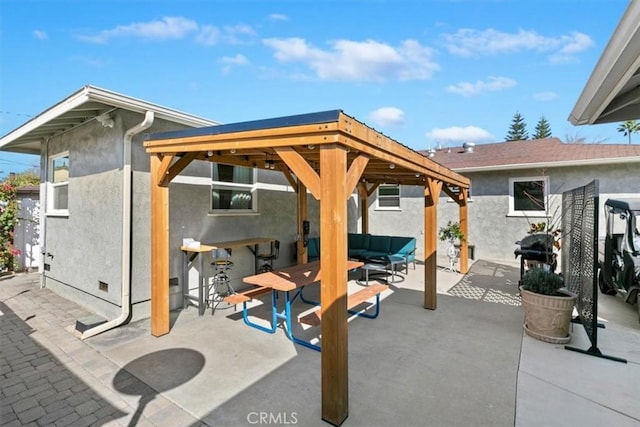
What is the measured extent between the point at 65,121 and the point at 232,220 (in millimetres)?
3476

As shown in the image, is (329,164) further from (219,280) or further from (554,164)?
(554,164)

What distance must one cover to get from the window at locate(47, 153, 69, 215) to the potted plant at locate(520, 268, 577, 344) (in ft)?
28.3

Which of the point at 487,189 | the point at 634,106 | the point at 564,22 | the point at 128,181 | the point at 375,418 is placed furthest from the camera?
the point at 487,189

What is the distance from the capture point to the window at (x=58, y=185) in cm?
680

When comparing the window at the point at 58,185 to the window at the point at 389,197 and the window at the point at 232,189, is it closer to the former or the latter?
the window at the point at 232,189

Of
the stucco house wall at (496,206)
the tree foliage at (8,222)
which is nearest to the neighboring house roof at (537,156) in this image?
the stucco house wall at (496,206)

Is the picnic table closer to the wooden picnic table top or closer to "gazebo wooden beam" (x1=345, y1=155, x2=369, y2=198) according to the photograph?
the wooden picnic table top

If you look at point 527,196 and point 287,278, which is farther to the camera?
point 527,196

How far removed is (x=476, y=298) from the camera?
660cm

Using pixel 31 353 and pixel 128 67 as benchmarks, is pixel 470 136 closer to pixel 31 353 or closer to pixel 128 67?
pixel 128 67

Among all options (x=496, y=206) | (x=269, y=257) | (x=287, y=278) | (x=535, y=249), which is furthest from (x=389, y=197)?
(x=287, y=278)

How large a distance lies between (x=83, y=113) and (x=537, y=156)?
41.4 ft

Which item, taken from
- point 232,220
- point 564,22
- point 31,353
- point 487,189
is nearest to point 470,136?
point 487,189

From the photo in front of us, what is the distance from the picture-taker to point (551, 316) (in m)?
4.39
